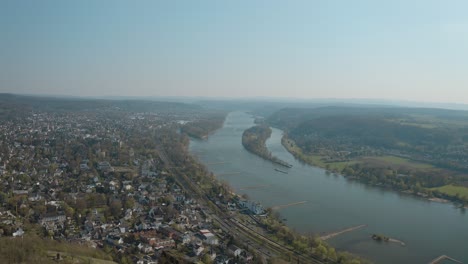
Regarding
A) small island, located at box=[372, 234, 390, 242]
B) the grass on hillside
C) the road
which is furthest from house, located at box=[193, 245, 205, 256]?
small island, located at box=[372, 234, 390, 242]

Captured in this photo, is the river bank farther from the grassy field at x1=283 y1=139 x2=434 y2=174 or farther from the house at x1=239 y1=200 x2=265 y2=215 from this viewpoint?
the house at x1=239 y1=200 x2=265 y2=215

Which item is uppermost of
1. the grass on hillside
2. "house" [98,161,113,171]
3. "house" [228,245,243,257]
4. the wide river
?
the grass on hillside

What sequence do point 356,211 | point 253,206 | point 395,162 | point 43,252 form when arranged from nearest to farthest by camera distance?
1. point 43,252
2. point 253,206
3. point 356,211
4. point 395,162

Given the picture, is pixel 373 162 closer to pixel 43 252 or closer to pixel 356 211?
pixel 356 211

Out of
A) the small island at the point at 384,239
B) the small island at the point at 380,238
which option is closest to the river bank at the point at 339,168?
the small island at the point at 384,239

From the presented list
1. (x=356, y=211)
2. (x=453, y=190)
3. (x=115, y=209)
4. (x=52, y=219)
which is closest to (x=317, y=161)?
(x=453, y=190)

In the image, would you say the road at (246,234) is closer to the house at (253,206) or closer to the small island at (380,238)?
the house at (253,206)
